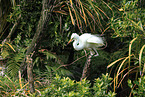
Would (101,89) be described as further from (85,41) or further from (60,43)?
(60,43)

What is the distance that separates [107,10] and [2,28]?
1606 mm

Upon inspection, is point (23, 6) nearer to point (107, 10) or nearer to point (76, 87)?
point (107, 10)

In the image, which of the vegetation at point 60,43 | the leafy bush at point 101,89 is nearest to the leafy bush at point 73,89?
the leafy bush at point 101,89

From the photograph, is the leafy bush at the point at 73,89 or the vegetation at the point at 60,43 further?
the vegetation at the point at 60,43

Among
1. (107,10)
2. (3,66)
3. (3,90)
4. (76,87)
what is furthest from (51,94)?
(107,10)

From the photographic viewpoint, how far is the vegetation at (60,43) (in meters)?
2.00

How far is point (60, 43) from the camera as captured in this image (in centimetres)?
251

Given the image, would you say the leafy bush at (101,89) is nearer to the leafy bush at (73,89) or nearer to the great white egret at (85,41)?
the leafy bush at (73,89)

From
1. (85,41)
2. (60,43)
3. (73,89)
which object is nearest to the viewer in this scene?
(73,89)

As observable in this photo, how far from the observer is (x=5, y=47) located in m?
2.43

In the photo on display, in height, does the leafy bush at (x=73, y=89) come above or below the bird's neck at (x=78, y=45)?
below

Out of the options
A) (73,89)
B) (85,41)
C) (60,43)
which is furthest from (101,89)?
(60,43)

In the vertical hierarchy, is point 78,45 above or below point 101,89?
above

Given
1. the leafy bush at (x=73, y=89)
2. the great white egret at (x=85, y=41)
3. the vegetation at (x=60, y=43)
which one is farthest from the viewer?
the vegetation at (x=60, y=43)
